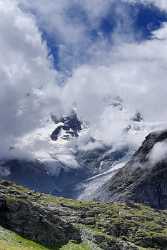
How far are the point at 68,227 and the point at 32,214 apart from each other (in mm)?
11451

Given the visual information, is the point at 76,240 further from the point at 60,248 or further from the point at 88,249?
the point at 60,248

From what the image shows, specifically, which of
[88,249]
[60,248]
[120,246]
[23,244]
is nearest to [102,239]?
[120,246]

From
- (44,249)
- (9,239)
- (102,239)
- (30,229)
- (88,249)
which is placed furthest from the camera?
(102,239)

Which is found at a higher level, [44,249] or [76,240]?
[76,240]

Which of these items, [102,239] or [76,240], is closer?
[76,240]

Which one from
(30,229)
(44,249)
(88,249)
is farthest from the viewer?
(88,249)

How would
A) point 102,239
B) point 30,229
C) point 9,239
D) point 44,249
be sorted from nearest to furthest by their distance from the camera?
1. point 9,239
2. point 44,249
3. point 30,229
4. point 102,239

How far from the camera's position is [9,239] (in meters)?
92.4

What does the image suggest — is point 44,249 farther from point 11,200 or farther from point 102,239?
point 102,239

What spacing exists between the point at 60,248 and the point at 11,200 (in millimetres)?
13519

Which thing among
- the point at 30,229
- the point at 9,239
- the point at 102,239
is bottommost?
the point at 9,239

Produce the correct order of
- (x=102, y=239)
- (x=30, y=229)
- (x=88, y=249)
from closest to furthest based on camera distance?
(x=30, y=229) < (x=88, y=249) < (x=102, y=239)

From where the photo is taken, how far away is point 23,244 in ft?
313

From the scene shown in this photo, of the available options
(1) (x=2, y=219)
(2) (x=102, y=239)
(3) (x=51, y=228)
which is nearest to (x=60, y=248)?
(3) (x=51, y=228)
